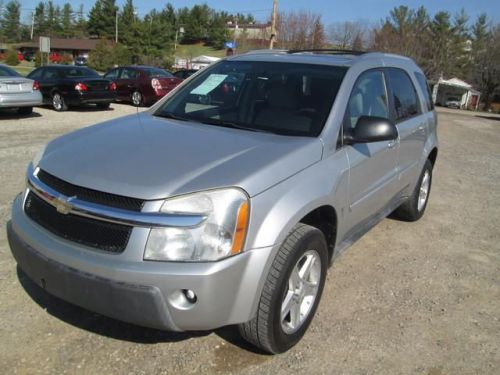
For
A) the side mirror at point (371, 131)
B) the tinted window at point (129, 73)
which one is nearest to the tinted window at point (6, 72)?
the tinted window at point (129, 73)

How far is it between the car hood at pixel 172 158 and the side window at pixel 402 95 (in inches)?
64.4

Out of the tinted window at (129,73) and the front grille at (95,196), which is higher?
the tinted window at (129,73)

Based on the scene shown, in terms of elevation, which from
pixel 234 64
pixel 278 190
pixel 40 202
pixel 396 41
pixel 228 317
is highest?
pixel 396 41

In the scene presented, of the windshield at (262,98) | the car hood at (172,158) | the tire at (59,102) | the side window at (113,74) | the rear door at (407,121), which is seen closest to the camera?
the car hood at (172,158)

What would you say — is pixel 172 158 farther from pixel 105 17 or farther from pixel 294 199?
pixel 105 17

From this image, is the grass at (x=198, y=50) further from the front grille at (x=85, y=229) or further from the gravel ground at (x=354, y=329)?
the front grille at (x=85, y=229)

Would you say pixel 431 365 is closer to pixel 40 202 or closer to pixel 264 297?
pixel 264 297

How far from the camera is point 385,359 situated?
3.04 metres

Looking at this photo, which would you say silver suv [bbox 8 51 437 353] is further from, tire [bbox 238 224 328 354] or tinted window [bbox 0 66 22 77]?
tinted window [bbox 0 66 22 77]

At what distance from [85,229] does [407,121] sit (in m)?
3.24

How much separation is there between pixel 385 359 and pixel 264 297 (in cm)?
96

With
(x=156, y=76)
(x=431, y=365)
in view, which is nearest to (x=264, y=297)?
(x=431, y=365)

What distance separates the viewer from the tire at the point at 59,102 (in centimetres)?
1509

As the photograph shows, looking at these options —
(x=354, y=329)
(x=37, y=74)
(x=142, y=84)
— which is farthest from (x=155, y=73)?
(x=354, y=329)
